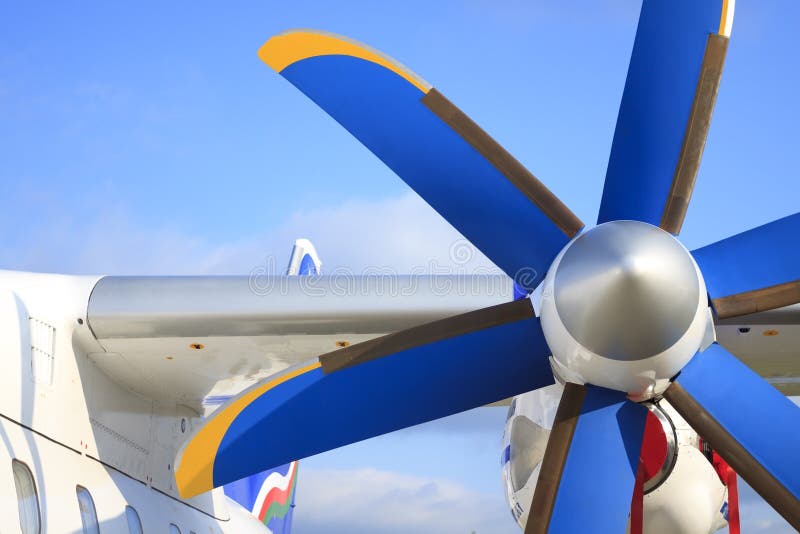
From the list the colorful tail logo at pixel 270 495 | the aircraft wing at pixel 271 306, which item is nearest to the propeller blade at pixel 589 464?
the aircraft wing at pixel 271 306

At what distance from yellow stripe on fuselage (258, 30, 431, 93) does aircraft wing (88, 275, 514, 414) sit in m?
1.87

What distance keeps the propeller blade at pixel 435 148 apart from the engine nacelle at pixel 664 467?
1016mm

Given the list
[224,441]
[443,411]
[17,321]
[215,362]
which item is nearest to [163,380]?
[215,362]

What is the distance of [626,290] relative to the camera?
443 centimetres

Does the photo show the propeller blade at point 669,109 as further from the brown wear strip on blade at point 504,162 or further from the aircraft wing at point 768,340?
the aircraft wing at point 768,340

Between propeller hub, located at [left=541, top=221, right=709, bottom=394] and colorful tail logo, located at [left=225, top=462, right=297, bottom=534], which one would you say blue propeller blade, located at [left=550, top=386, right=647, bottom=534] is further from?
colorful tail logo, located at [left=225, top=462, right=297, bottom=534]

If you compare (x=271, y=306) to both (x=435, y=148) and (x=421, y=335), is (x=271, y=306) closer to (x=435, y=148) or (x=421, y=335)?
(x=421, y=335)

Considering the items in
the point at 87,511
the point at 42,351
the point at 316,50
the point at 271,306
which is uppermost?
the point at 316,50

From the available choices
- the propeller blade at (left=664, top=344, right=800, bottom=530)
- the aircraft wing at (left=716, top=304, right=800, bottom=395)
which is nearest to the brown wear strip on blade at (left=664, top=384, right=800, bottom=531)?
the propeller blade at (left=664, top=344, right=800, bottom=530)

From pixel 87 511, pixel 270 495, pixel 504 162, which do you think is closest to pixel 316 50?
pixel 504 162

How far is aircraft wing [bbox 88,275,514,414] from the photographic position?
23.3ft

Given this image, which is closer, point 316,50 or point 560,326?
point 560,326

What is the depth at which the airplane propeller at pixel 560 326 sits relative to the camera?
15.9 feet

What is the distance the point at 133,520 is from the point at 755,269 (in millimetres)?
5206
